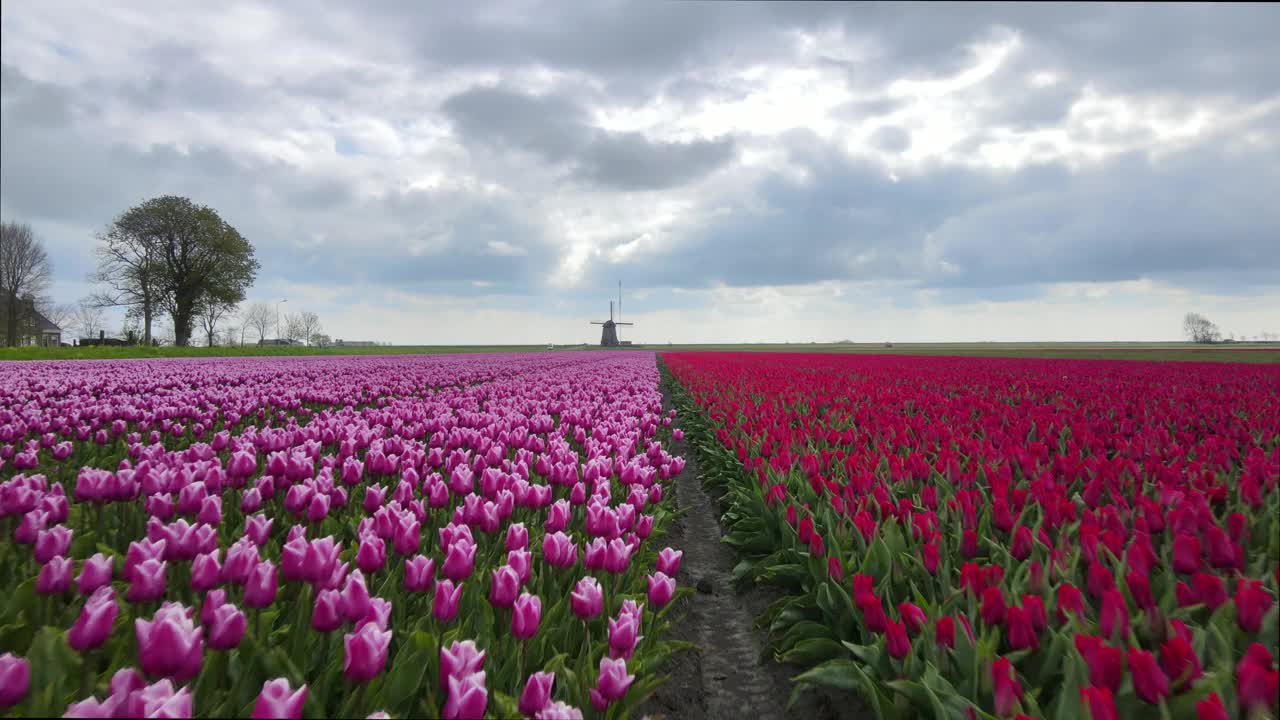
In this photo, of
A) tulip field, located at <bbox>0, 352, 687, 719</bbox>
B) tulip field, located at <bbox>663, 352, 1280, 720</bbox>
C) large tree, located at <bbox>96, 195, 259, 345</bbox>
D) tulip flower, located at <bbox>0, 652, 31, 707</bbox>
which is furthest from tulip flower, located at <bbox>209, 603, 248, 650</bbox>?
large tree, located at <bbox>96, 195, 259, 345</bbox>

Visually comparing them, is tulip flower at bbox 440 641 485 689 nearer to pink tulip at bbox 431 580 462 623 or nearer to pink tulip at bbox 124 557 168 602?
pink tulip at bbox 431 580 462 623

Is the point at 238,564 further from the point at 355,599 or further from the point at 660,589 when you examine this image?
the point at 660,589

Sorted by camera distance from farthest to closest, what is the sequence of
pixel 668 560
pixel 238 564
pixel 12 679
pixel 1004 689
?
pixel 668 560, pixel 238 564, pixel 1004 689, pixel 12 679

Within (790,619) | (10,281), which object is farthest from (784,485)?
(10,281)

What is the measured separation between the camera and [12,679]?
175 centimetres

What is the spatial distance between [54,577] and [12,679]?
37.5 inches

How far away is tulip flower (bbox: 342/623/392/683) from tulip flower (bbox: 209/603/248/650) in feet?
1.46

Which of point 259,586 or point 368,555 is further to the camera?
point 368,555

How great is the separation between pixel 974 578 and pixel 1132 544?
714 mm

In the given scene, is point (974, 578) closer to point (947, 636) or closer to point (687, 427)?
point (947, 636)

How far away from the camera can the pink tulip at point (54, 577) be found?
2.49m

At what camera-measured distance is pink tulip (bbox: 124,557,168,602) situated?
2.38 metres

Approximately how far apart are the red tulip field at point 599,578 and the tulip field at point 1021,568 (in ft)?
0.06

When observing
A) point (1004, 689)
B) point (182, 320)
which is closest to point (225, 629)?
point (1004, 689)
